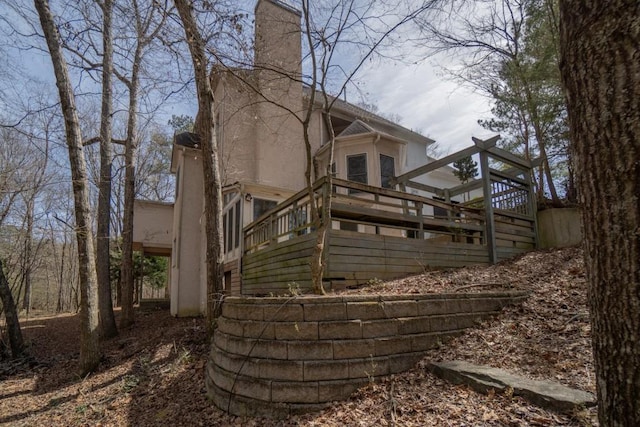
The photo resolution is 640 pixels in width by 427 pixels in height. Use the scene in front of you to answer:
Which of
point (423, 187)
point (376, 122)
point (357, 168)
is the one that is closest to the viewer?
point (423, 187)

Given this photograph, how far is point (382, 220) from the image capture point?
263 inches

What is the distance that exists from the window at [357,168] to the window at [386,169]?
59 centimetres

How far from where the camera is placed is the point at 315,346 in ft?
11.3

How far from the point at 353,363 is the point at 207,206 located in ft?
14.4

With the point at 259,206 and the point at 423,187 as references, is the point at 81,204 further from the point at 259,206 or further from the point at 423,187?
the point at 423,187

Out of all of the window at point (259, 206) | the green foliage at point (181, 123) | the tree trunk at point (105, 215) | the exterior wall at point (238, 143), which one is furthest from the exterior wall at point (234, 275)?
the green foliage at point (181, 123)

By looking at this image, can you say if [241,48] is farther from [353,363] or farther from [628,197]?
[628,197]

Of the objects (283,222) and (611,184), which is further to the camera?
(283,222)

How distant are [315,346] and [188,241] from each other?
10.1 m

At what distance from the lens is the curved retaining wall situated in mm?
3359

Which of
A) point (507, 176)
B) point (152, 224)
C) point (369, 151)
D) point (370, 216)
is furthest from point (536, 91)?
point (152, 224)

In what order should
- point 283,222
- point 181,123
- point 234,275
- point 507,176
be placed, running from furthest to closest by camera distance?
point 181,123, point 234,275, point 507,176, point 283,222

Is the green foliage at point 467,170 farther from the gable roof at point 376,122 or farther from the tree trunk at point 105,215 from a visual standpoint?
the tree trunk at point 105,215

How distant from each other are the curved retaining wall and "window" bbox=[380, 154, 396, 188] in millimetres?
8520
